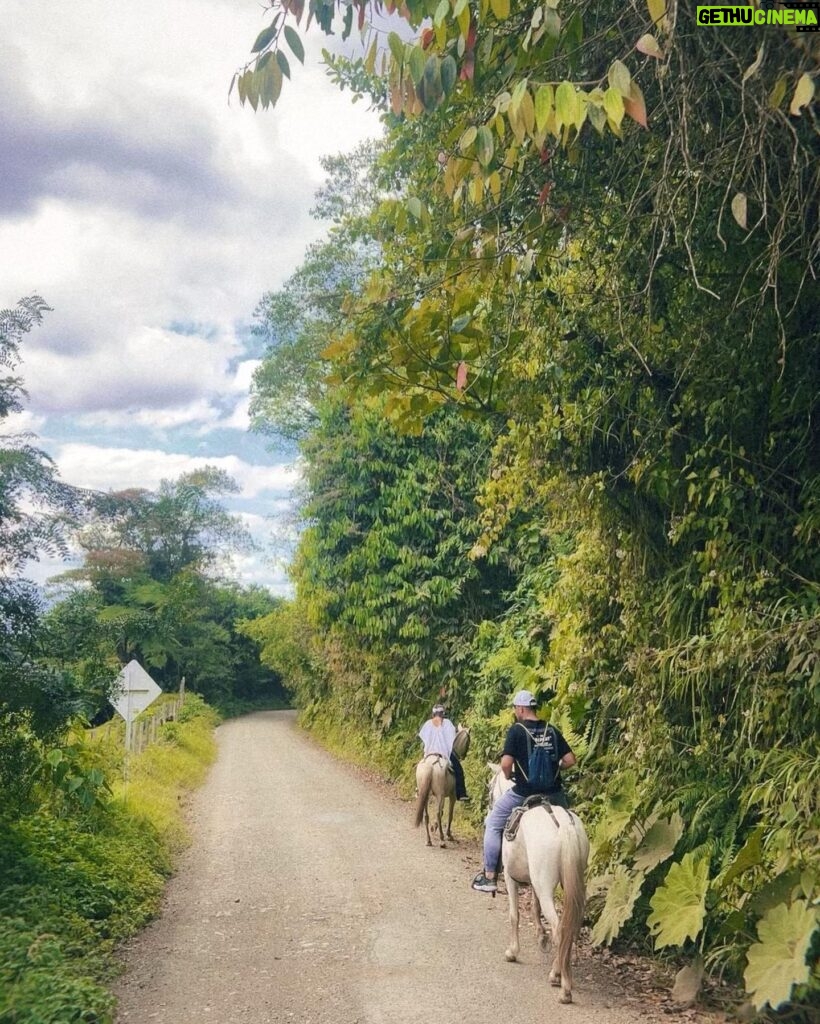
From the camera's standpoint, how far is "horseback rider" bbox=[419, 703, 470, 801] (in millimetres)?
12078

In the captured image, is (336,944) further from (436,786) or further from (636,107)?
(636,107)

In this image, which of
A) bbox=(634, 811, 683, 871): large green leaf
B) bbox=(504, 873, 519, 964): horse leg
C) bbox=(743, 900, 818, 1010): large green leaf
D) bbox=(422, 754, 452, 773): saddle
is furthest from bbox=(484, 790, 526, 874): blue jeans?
bbox=(422, 754, 452, 773): saddle

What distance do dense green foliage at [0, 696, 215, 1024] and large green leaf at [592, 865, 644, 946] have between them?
3.45 meters

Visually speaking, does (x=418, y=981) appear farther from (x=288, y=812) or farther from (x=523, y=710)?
(x=288, y=812)

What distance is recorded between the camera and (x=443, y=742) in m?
12.3

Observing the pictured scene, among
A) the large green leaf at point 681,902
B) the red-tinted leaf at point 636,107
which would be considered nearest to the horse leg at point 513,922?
the large green leaf at point 681,902

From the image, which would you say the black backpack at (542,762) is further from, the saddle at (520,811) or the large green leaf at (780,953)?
the large green leaf at (780,953)

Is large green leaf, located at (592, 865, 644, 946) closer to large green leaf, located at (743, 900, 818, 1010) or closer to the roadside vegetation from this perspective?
large green leaf, located at (743, 900, 818, 1010)

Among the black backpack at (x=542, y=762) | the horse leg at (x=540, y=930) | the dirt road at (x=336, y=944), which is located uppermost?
the black backpack at (x=542, y=762)

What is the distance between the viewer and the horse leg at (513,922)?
6773 millimetres

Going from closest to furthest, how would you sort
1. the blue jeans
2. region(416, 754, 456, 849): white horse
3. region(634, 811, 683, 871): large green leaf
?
1. region(634, 811, 683, 871): large green leaf
2. the blue jeans
3. region(416, 754, 456, 849): white horse

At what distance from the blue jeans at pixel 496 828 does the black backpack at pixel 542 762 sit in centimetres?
43

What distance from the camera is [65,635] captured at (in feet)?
26.8

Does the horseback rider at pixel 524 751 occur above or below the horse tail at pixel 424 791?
above
